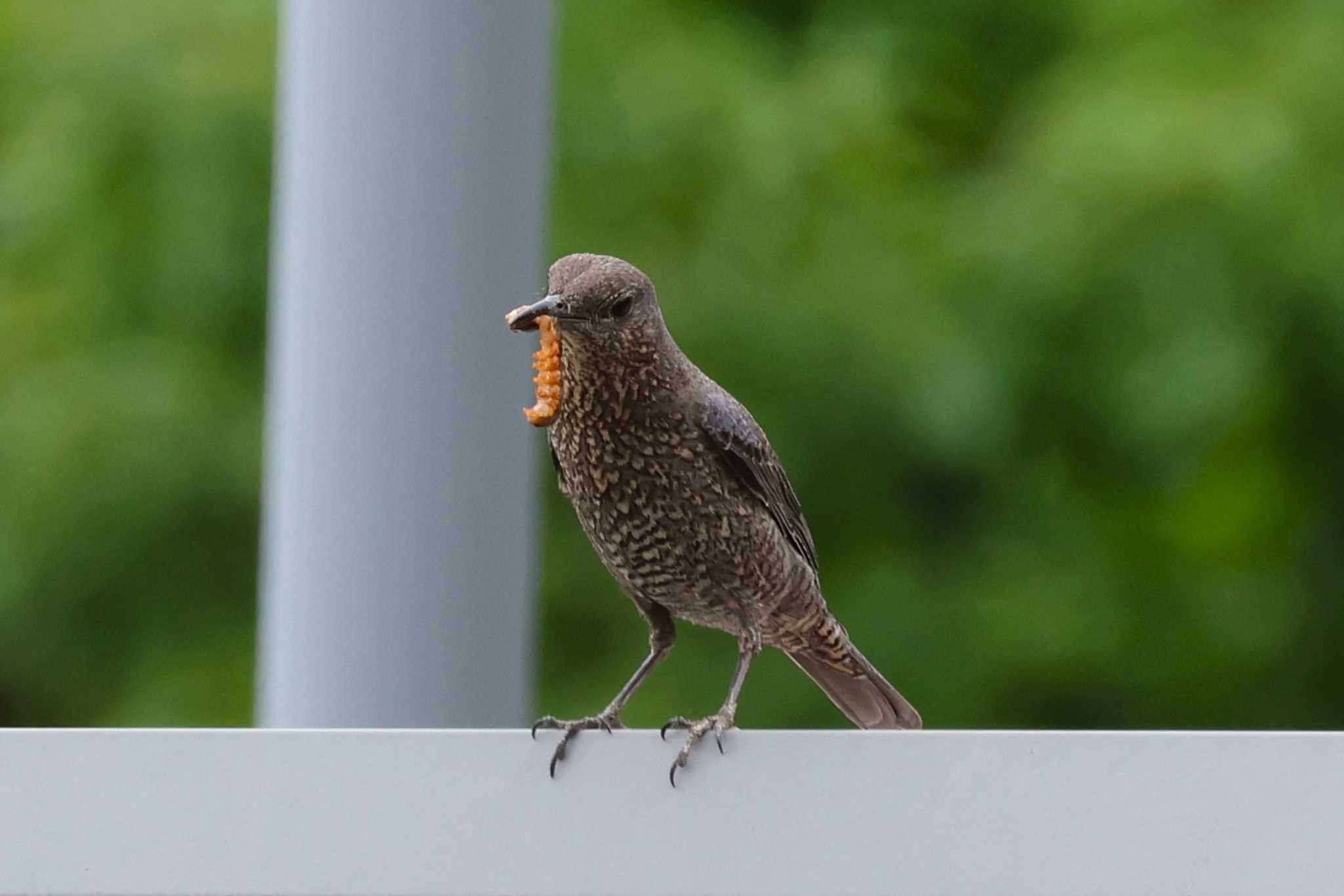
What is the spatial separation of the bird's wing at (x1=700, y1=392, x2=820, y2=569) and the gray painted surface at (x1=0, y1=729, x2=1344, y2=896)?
1000 millimetres

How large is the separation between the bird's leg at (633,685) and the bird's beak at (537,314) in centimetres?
60

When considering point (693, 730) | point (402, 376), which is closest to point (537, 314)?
point (402, 376)

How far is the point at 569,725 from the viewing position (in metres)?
2.33

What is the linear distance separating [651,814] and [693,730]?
25 centimetres

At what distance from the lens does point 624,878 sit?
188 centimetres

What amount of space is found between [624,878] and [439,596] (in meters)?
1.04

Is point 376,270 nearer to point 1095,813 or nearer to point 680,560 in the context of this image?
point 680,560

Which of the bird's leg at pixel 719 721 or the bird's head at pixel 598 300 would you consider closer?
the bird's leg at pixel 719 721

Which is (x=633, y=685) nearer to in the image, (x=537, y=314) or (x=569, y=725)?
(x=569, y=725)

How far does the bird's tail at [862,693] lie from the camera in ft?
11.1

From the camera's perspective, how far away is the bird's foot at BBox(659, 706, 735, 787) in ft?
6.47

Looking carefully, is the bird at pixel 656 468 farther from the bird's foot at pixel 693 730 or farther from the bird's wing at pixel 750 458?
the bird's foot at pixel 693 730

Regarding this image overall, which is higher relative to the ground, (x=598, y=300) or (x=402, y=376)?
(x=598, y=300)

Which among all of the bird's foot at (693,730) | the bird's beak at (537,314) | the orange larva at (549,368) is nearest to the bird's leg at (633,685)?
the bird's foot at (693,730)
